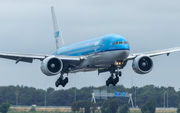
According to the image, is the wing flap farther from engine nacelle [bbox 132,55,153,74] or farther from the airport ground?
the airport ground

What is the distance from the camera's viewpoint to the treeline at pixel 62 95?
11344cm

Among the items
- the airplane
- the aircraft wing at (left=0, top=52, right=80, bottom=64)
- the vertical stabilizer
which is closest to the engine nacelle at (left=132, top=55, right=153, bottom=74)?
the airplane

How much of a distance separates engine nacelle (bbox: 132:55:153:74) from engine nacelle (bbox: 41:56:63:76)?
32.4ft

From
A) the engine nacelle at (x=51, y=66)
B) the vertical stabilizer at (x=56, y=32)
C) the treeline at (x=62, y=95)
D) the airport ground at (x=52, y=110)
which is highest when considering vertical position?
the vertical stabilizer at (x=56, y=32)

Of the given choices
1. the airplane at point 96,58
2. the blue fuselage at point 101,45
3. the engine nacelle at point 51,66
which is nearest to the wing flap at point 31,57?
the airplane at point 96,58

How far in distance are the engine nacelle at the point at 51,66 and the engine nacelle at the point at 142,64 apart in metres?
9.89

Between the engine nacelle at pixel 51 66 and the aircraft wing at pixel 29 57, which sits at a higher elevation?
the aircraft wing at pixel 29 57

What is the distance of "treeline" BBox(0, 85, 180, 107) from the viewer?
113438 mm

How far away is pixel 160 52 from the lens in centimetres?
6862

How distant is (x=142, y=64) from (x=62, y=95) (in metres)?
53.3

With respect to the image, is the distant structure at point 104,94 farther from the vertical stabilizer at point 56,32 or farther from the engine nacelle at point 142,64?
the engine nacelle at point 142,64

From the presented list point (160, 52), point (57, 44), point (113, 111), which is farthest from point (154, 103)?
point (160, 52)

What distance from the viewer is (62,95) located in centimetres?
11556

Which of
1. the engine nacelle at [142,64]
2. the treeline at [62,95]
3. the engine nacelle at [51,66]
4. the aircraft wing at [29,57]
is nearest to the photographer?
the engine nacelle at [51,66]
